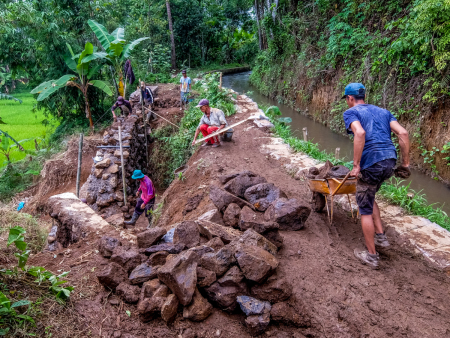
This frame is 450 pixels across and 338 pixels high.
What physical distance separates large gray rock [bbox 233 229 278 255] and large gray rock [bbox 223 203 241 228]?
53 cm

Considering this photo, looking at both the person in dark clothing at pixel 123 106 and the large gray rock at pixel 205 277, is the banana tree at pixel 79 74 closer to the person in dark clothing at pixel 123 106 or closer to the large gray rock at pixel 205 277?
the person in dark clothing at pixel 123 106

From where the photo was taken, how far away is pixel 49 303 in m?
2.16

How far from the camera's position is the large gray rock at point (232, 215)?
10.8 feet

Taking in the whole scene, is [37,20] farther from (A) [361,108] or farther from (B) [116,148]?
(A) [361,108]

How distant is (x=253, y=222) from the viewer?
9.89ft

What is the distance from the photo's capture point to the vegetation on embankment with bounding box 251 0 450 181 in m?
7.10

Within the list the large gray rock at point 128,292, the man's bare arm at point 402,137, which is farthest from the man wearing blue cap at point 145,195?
the man's bare arm at point 402,137

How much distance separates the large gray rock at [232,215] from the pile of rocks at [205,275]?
20cm

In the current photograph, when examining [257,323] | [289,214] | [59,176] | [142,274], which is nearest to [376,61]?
[289,214]

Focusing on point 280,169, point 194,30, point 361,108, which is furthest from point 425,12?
point 194,30

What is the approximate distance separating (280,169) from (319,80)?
8.58m

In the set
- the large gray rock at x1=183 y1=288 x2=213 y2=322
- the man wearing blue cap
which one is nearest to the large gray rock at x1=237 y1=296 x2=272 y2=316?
the large gray rock at x1=183 y1=288 x2=213 y2=322

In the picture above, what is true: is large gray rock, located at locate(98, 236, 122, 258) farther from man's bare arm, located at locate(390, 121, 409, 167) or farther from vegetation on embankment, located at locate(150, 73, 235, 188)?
vegetation on embankment, located at locate(150, 73, 235, 188)

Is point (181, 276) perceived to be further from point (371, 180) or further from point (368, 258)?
point (371, 180)
